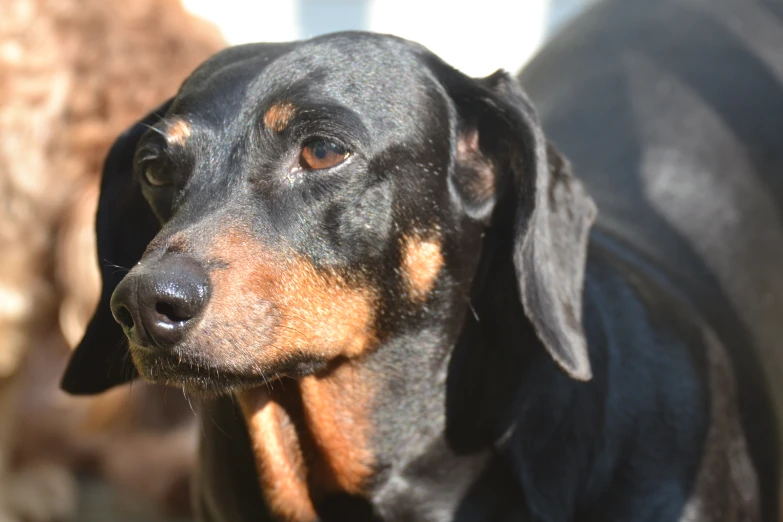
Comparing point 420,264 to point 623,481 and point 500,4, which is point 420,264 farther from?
point 500,4

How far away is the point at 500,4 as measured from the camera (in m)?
7.27

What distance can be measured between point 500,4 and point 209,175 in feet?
16.6

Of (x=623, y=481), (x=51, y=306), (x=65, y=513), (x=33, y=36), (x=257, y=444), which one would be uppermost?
(x=623, y=481)

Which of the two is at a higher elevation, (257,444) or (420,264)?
(420,264)

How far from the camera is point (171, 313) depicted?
7.43ft

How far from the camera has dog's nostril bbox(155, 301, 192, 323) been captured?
7.39 ft

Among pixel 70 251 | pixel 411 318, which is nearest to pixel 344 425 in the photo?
pixel 411 318

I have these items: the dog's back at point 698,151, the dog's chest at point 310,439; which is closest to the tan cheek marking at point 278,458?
the dog's chest at point 310,439

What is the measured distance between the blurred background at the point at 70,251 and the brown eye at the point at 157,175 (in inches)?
54.8

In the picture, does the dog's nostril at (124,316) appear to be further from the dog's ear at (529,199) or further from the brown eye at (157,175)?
the dog's ear at (529,199)

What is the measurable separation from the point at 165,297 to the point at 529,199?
93 centimetres

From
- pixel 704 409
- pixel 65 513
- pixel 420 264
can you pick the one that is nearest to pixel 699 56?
Result: pixel 704 409

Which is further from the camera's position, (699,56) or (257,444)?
(699,56)

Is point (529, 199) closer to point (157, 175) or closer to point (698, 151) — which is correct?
point (157, 175)
